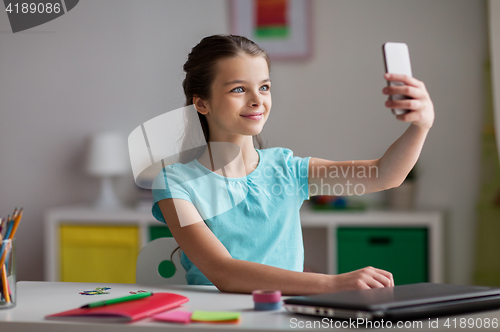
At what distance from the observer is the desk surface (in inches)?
25.2

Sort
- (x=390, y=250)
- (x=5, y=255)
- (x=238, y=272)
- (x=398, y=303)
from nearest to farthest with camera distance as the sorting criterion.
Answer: (x=398, y=303) < (x=5, y=255) < (x=238, y=272) < (x=390, y=250)

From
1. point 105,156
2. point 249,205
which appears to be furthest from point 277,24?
point 249,205

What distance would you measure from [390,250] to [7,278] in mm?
1695

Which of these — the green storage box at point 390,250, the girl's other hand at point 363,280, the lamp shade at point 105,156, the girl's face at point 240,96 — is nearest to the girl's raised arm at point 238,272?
the girl's other hand at point 363,280

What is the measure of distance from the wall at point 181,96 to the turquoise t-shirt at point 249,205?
1.40 meters

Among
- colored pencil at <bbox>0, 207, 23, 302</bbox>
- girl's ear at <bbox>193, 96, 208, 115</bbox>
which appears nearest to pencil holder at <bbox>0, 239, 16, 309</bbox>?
colored pencil at <bbox>0, 207, 23, 302</bbox>

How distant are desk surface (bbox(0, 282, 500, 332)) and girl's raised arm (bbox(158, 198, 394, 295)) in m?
0.03

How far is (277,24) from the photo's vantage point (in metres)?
2.54

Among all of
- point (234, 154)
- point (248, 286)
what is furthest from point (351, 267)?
point (248, 286)

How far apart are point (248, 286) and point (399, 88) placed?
15.6 inches

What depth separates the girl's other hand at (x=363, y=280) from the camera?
2.56 ft

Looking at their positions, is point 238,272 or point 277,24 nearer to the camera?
point 238,272

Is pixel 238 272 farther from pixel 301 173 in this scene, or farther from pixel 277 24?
pixel 277 24

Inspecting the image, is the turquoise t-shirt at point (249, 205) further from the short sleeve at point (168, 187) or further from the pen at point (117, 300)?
the pen at point (117, 300)
